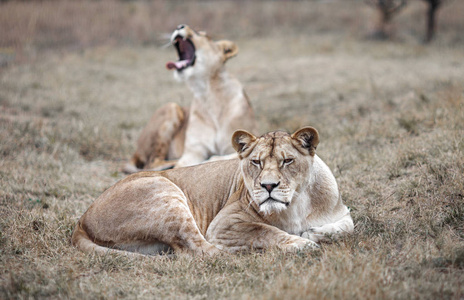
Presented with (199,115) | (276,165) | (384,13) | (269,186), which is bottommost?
(199,115)

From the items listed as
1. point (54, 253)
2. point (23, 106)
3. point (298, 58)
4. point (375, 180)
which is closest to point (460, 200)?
point (375, 180)

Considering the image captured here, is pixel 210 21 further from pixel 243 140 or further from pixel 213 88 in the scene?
pixel 243 140

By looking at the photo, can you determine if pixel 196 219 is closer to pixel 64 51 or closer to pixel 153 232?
pixel 153 232

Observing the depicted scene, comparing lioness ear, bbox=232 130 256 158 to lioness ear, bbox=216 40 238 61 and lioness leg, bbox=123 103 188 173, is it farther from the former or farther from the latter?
lioness ear, bbox=216 40 238 61

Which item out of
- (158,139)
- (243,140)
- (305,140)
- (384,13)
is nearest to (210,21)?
(384,13)

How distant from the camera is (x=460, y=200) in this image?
4.14 meters

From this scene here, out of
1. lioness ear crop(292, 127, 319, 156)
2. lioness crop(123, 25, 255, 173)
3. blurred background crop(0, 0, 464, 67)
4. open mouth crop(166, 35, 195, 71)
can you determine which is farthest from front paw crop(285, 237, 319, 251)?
blurred background crop(0, 0, 464, 67)

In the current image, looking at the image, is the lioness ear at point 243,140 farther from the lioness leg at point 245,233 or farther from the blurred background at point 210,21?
the blurred background at point 210,21

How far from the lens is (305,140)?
3.85 metres

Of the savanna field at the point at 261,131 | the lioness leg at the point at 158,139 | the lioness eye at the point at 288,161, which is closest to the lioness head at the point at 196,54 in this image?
the savanna field at the point at 261,131

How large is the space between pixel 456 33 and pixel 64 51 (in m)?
12.5

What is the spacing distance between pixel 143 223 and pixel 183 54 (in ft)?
12.1

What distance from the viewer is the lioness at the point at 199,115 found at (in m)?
6.60

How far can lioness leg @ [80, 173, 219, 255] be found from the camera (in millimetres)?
3887
